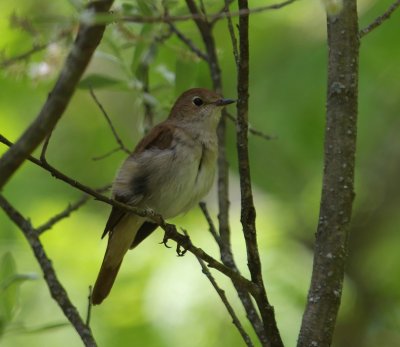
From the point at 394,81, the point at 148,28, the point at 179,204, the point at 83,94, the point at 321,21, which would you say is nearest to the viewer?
the point at 148,28

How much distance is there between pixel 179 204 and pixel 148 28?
107cm

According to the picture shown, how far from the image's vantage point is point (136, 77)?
188 inches

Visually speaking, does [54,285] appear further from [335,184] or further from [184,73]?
[335,184]

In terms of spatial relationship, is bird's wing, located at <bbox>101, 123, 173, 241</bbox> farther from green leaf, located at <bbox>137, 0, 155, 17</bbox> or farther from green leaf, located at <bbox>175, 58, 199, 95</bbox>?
green leaf, located at <bbox>137, 0, 155, 17</bbox>

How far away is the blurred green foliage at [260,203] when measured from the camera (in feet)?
18.8

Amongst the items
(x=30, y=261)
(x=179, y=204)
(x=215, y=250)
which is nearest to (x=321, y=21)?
(x=215, y=250)

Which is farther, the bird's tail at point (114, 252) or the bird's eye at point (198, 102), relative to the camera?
the bird's eye at point (198, 102)

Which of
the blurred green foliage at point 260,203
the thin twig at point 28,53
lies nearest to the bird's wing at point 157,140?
the blurred green foliage at point 260,203

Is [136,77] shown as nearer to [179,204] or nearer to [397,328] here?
[179,204]

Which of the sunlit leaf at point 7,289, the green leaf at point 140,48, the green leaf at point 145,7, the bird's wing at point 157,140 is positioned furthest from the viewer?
the bird's wing at point 157,140

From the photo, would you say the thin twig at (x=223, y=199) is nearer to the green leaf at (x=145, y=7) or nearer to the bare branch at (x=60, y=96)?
the green leaf at (x=145, y=7)

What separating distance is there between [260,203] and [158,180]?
208 cm

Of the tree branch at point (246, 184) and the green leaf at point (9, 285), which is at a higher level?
the tree branch at point (246, 184)

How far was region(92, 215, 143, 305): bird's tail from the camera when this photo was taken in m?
4.83
